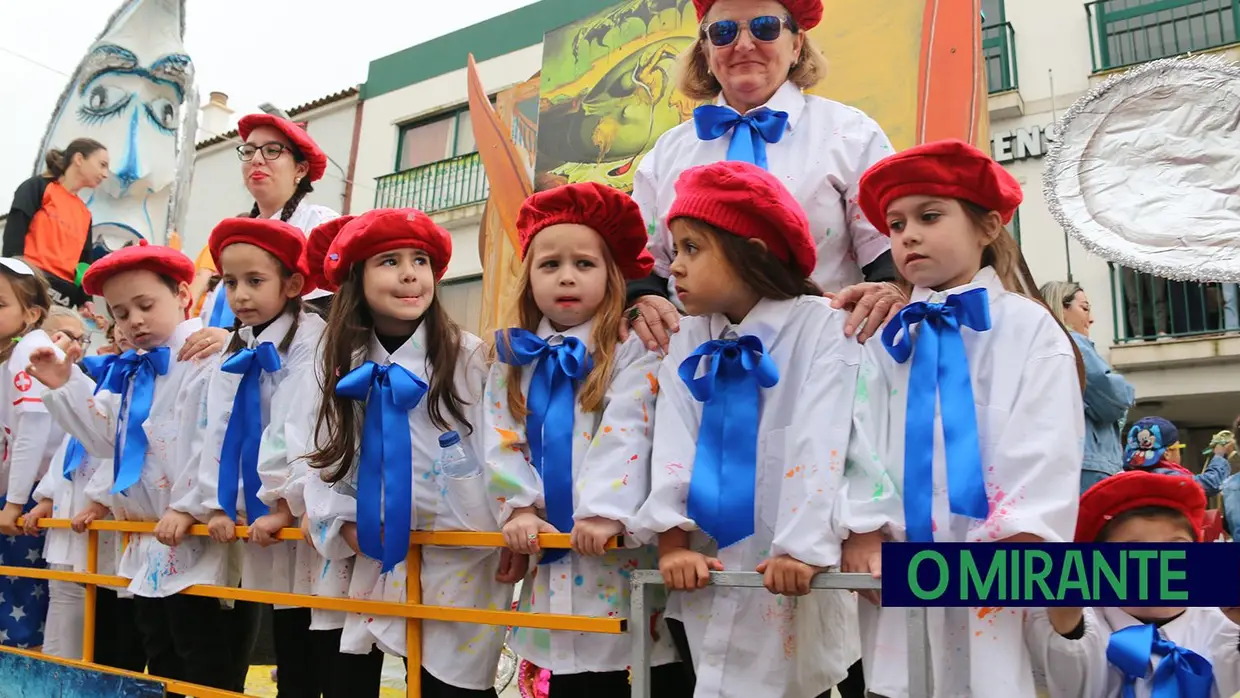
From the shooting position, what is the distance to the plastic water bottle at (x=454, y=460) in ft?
8.57

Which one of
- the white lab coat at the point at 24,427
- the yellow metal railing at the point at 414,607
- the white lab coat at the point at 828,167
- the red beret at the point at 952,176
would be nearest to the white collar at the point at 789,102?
the white lab coat at the point at 828,167

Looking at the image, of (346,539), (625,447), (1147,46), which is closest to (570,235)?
(625,447)

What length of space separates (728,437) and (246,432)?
65.2 inches

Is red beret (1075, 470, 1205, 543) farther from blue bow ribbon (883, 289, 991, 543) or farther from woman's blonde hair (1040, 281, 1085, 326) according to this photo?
woman's blonde hair (1040, 281, 1085, 326)

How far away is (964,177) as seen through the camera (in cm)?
210

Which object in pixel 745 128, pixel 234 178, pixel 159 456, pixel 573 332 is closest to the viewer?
pixel 573 332

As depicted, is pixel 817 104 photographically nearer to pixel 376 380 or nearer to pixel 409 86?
pixel 376 380

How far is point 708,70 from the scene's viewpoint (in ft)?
9.80

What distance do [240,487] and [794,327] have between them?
70.9 inches

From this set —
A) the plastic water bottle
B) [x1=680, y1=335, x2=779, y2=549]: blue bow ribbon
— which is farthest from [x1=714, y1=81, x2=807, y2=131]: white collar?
the plastic water bottle

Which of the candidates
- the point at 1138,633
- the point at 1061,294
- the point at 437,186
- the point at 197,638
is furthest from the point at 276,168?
the point at 437,186

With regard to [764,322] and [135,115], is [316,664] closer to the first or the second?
[764,322]

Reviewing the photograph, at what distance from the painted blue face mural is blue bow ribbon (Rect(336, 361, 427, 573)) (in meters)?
6.17

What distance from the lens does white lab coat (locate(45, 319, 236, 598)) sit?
120 inches
